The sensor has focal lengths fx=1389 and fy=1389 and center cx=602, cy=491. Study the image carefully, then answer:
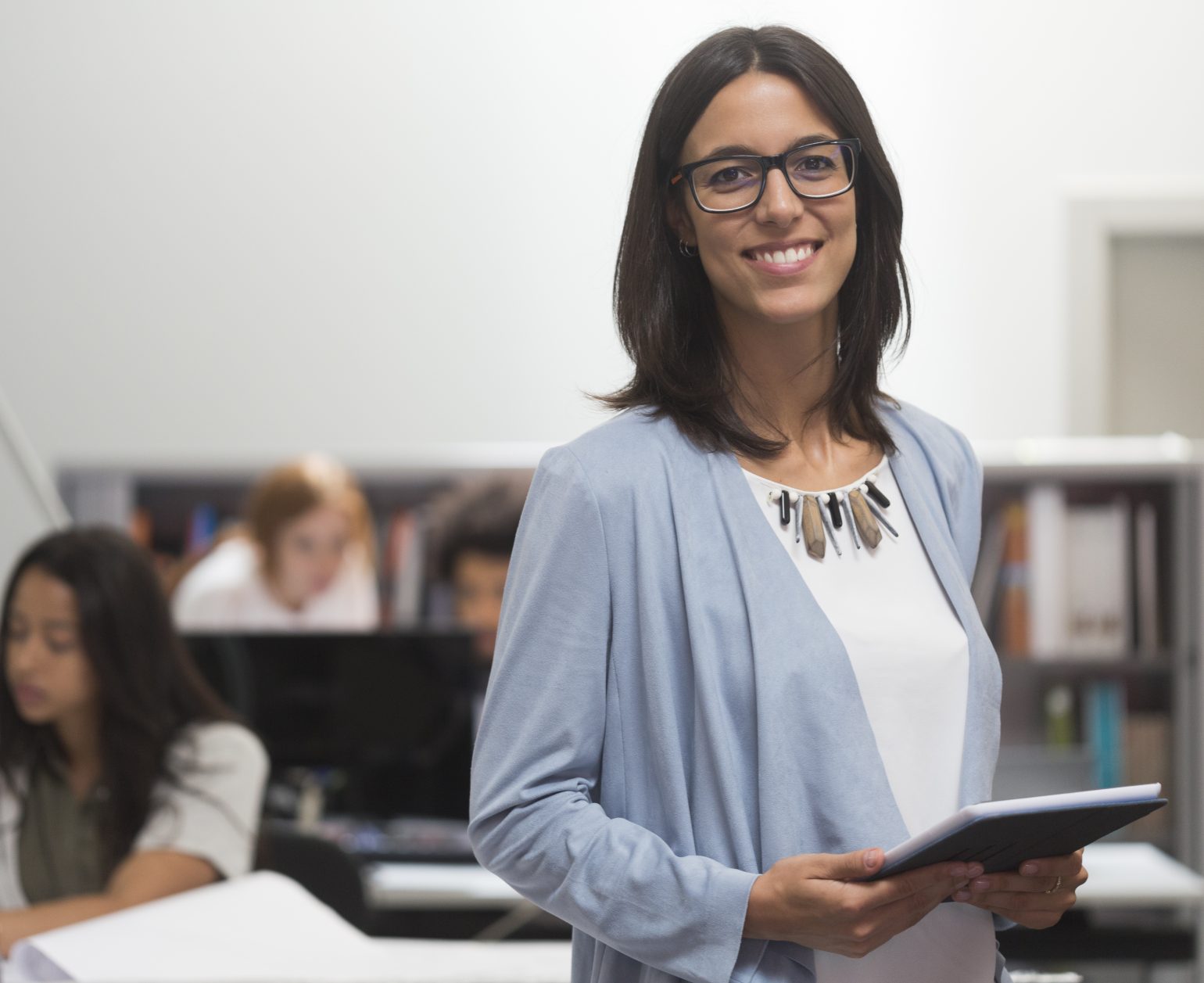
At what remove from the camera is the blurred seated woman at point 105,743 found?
2277mm

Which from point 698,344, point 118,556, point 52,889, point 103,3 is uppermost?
point 103,3

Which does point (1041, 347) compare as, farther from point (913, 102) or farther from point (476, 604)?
point (476, 604)

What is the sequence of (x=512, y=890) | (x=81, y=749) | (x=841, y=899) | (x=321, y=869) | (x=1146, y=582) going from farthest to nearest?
(x=1146, y=582) < (x=512, y=890) < (x=321, y=869) < (x=81, y=749) < (x=841, y=899)

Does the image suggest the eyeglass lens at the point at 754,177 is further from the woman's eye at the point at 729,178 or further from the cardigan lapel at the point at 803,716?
the cardigan lapel at the point at 803,716

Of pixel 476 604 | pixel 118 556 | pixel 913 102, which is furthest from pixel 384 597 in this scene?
pixel 913 102

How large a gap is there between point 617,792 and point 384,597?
282 centimetres

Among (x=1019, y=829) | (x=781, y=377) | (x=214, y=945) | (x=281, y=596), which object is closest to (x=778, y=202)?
(x=781, y=377)

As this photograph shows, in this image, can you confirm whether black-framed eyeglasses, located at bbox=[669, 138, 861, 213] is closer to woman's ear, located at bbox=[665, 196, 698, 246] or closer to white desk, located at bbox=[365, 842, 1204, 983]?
woman's ear, located at bbox=[665, 196, 698, 246]

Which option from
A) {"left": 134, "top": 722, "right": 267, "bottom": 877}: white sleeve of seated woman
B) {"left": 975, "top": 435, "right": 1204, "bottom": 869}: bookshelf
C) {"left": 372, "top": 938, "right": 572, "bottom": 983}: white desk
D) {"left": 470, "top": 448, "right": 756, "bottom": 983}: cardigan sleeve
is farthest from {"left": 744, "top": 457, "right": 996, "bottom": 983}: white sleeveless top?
{"left": 975, "top": 435, "right": 1204, "bottom": 869}: bookshelf

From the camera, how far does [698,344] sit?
45.3 inches

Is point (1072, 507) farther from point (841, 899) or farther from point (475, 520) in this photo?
point (841, 899)

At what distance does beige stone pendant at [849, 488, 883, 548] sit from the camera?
110cm

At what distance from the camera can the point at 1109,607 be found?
367 centimetres

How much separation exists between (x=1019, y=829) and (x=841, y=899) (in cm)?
13
